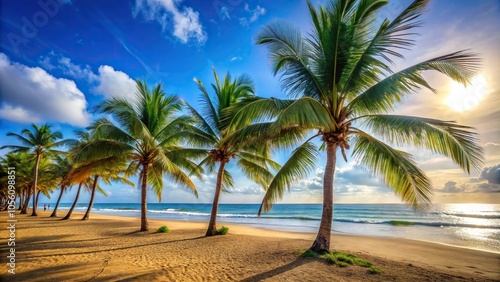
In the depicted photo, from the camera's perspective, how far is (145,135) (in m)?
10.5

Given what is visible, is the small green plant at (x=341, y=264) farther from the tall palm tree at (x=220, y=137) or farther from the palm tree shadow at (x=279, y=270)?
the tall palm tree at (x=220, y=137)

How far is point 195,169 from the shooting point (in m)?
12.6

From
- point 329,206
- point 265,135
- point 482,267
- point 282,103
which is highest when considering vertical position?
point 282,103

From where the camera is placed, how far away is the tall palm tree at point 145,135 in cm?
1099

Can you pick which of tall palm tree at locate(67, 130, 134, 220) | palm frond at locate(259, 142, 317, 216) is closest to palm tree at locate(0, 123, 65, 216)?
tall palm tree at locate(67, 130, 134, 220)

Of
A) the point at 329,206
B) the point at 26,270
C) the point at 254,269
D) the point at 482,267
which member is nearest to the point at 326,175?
the point at 329,206

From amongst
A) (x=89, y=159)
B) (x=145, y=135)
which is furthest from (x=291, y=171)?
(x=89, y=159)

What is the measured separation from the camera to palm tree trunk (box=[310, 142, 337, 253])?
23.7 feet

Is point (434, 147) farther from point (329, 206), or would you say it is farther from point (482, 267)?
point (482, 267)

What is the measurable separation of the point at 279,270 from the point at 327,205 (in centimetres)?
242

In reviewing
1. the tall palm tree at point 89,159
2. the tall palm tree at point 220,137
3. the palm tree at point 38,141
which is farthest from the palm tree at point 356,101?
the palm tree at point 38,141

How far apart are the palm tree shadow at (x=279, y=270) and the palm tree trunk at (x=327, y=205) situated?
0.75 metres

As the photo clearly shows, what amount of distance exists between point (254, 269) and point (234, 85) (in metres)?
8.31

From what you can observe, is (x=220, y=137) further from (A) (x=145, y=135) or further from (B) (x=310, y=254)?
(B) (x=310, y=254)
